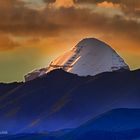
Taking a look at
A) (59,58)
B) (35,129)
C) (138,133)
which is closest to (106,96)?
(35,129)

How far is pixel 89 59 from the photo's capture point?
52.8 meters

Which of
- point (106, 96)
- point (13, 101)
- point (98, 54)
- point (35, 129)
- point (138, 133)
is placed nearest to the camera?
point (138, 133)

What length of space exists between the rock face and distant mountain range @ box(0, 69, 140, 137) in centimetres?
535

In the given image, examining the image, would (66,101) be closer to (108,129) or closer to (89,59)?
(108,129)

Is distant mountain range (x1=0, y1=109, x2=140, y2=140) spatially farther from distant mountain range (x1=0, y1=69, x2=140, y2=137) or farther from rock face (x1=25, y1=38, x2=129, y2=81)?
rock face (x1=25, y1=38, x2=129, y2=81)

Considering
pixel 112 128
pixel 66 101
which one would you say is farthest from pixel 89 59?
pixel 112 128

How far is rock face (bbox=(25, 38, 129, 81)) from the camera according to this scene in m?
51.9

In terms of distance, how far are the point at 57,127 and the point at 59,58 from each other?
17070 mm

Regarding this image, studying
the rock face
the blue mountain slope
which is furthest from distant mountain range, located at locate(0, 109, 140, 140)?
the rock face

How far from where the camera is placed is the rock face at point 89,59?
51906mm

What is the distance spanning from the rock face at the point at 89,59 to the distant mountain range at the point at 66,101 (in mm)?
5350

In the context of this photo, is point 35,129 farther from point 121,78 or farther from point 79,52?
point 79,52

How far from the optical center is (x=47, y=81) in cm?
4619

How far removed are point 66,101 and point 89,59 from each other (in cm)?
1266
